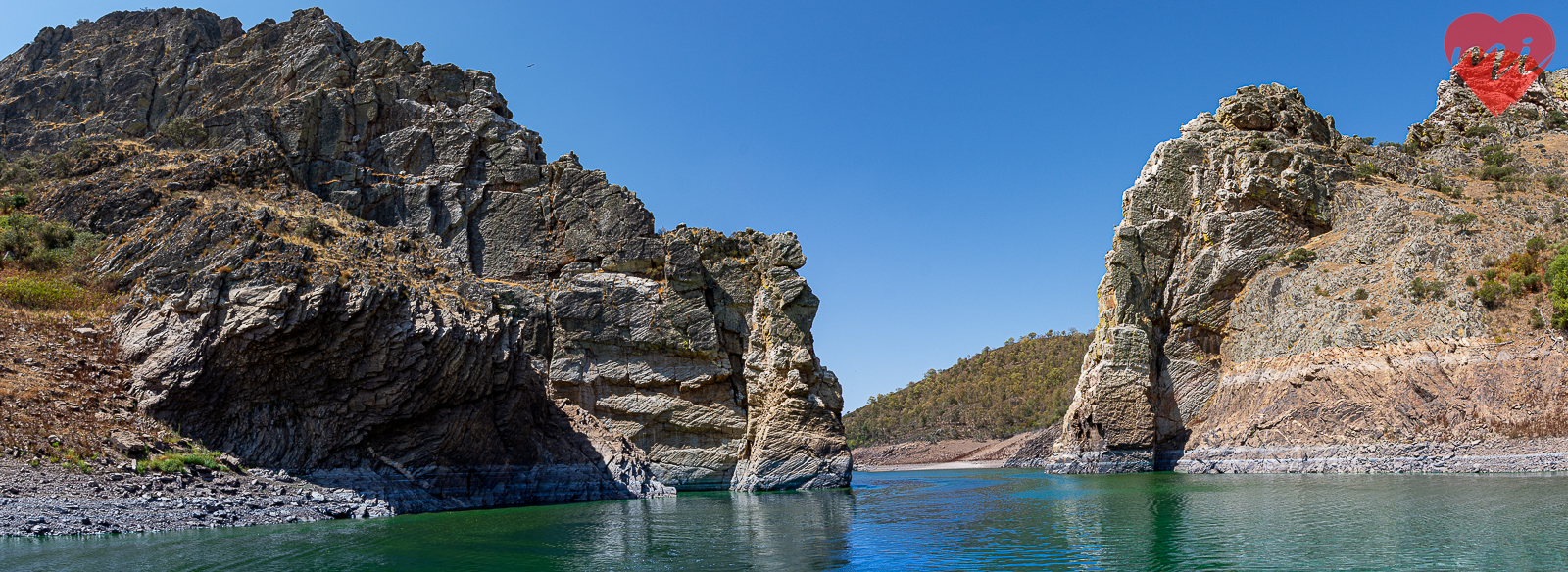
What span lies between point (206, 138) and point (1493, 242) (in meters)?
86.7

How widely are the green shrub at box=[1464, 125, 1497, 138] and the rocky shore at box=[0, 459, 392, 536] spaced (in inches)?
3556

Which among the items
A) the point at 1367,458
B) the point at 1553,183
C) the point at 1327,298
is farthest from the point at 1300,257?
the point at 1367,458

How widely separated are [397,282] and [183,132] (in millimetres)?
24634

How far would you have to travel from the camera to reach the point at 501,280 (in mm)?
62312

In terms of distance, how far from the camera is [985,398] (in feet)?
483

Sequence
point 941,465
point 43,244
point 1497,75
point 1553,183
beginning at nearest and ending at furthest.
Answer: point 43,244
point 1553,183
point 1497,75
point 941,465

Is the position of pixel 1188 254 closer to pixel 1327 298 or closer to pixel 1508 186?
pixel 1327 298

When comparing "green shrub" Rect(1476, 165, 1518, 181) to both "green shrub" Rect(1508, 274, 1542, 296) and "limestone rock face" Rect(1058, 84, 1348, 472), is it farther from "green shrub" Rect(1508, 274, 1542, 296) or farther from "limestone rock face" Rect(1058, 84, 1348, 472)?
"green shrub" Rect(1508, 274, 1542, 296)

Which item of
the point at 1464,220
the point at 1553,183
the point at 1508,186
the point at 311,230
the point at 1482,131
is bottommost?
the point at 311,230

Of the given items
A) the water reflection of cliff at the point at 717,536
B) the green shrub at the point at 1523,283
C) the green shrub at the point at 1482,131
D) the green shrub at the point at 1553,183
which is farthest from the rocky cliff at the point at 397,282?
the green shrub at the point at 1482,131

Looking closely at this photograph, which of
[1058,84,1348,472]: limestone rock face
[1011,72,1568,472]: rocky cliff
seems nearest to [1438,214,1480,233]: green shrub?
[1011,72,1568,472]: rocky cliff

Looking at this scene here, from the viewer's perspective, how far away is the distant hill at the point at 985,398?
13662 centimetres

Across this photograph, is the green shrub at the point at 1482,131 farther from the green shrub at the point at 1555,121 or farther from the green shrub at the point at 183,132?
the green shrub at the point at 183,132

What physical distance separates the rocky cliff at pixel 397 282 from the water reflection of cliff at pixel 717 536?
10395 millimetres
